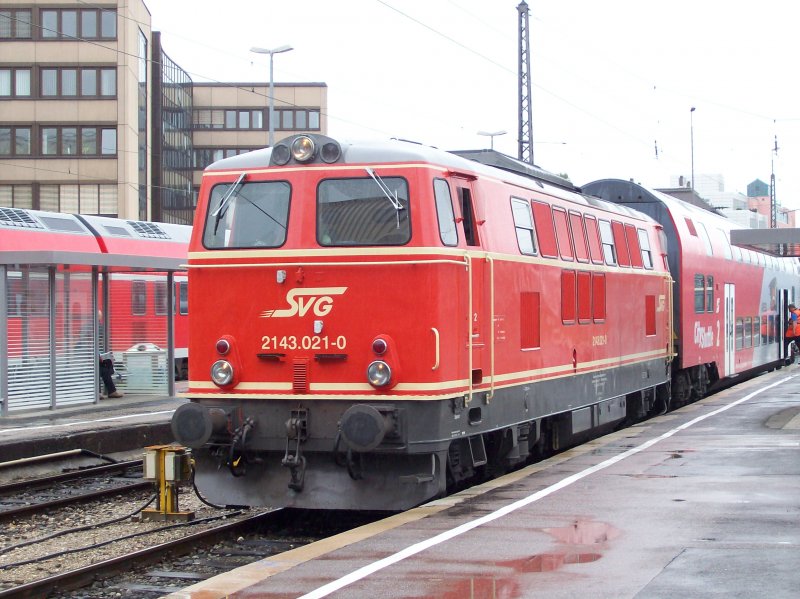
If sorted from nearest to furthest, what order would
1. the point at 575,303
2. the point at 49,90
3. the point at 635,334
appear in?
the point at 575,303, the point at 635,334, the point at 49,90

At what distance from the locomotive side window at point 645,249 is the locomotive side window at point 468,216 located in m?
7.14

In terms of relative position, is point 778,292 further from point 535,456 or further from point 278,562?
point 278,562

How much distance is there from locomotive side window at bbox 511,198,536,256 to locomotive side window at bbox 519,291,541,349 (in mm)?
487

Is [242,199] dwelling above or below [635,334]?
above

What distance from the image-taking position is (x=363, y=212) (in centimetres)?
1103

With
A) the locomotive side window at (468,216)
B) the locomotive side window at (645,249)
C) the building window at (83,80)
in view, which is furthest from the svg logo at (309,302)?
the building window at (83,80)

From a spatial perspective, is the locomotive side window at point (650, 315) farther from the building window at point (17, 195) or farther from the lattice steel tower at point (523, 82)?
the building window at point (17, 195)

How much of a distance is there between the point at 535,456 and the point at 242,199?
5797mm

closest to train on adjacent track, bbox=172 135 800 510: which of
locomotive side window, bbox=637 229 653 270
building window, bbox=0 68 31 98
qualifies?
locomotive side window, bbox=637 229 653 270

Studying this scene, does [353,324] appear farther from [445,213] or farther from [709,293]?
[709,293]

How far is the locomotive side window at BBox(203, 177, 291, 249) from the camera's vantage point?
11.3 metres

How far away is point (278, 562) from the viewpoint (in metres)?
8.46

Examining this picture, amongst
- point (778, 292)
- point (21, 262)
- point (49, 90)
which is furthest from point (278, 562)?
point (49, 90)

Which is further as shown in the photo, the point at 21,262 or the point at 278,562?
the point at 21,262
